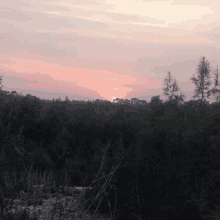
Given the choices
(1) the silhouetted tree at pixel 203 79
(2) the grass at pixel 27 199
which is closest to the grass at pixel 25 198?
(2) the grass at pixel 27 199

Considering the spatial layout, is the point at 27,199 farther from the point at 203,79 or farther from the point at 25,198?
the point at 203,79

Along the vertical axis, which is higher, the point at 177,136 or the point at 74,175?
the point at 177,136

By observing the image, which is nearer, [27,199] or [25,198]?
[27,199]

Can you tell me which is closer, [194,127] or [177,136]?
[177,136]

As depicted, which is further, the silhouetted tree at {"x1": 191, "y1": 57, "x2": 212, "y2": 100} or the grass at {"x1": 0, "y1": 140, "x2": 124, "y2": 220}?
the silhouetted tree at {"x1": 191, "y1": 57, "x2": 212, "y2": 100}

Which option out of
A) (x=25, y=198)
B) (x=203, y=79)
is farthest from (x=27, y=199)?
(x=203, y=79)

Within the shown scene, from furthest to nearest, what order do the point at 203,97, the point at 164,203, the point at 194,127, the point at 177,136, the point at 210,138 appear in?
1. the point at 203,97
2. the point at 194,127
3. the point at 210,138
4. the point at 177,136
5. the point at 164,203

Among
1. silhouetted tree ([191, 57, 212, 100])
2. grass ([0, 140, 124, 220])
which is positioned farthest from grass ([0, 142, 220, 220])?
silhouetted tree ([191, 57, 212, 100])

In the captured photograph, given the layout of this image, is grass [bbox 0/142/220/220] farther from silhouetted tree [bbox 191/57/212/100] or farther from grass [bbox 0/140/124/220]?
silhouetted tree [bbox 191/57/212/100]

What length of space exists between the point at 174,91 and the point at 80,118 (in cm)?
2198

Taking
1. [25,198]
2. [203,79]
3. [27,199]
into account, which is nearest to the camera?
[27,199]

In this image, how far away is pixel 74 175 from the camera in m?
13.8

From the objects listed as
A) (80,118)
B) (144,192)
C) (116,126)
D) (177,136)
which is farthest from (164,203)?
(80,118)

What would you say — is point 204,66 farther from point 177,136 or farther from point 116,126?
point 177,136
